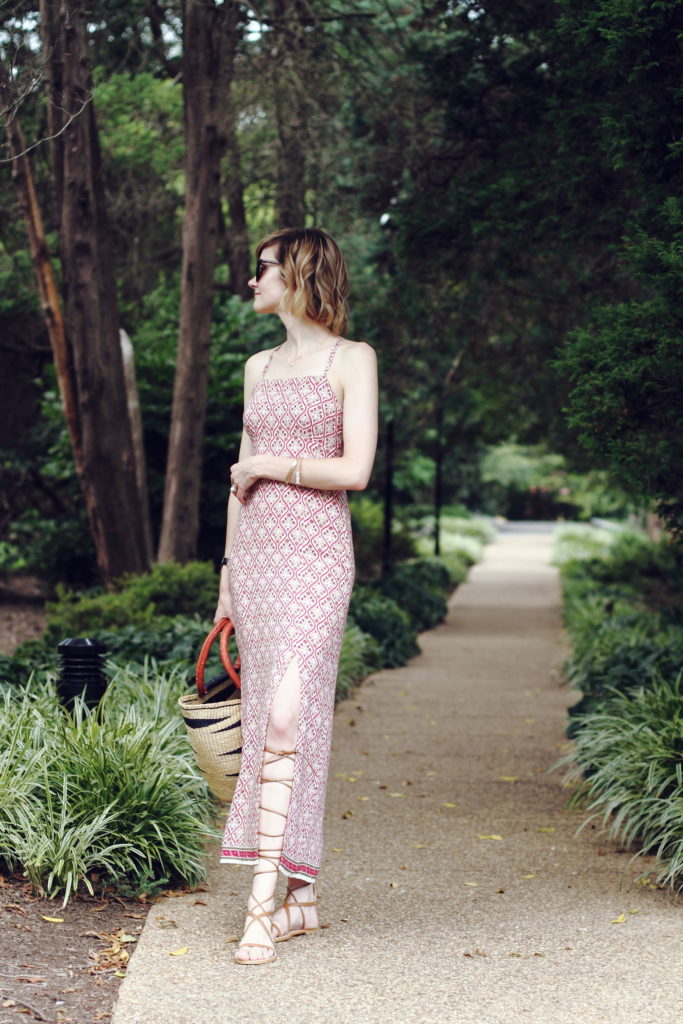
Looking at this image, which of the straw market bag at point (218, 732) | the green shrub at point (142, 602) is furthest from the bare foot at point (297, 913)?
the green shrub at point (142, 602)

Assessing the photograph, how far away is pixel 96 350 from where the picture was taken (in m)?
9.16

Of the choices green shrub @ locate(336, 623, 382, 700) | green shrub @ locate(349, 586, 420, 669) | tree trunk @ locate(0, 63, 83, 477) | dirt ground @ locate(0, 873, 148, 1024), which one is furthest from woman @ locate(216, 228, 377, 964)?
green shrub @ locate(349, 586, 420, 669)

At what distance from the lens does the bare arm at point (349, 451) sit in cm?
338

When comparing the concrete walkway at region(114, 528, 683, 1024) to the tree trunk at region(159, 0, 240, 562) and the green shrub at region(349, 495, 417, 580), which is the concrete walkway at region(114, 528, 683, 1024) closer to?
the tree trunk at region(159, 0, 240, 562)

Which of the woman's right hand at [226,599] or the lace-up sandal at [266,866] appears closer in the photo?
the lace-up sandal at [266,866]

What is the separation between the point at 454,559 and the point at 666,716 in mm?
17481

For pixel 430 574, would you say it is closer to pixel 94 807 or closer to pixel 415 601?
pixel 415 601

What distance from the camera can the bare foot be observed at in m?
3.59

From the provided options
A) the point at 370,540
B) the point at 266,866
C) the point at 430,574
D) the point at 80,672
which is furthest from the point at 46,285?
the point at 370,540

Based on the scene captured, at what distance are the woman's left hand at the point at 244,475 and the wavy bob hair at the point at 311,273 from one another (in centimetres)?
48

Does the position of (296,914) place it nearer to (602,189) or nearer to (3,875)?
(3,875)

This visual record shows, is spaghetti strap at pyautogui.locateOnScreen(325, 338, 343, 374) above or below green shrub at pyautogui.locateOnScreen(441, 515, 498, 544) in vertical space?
above

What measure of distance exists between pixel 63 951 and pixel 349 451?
67.4 inches

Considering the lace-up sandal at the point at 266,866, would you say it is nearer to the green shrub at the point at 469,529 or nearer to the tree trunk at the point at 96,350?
the tree trunk at the point at 96,350
